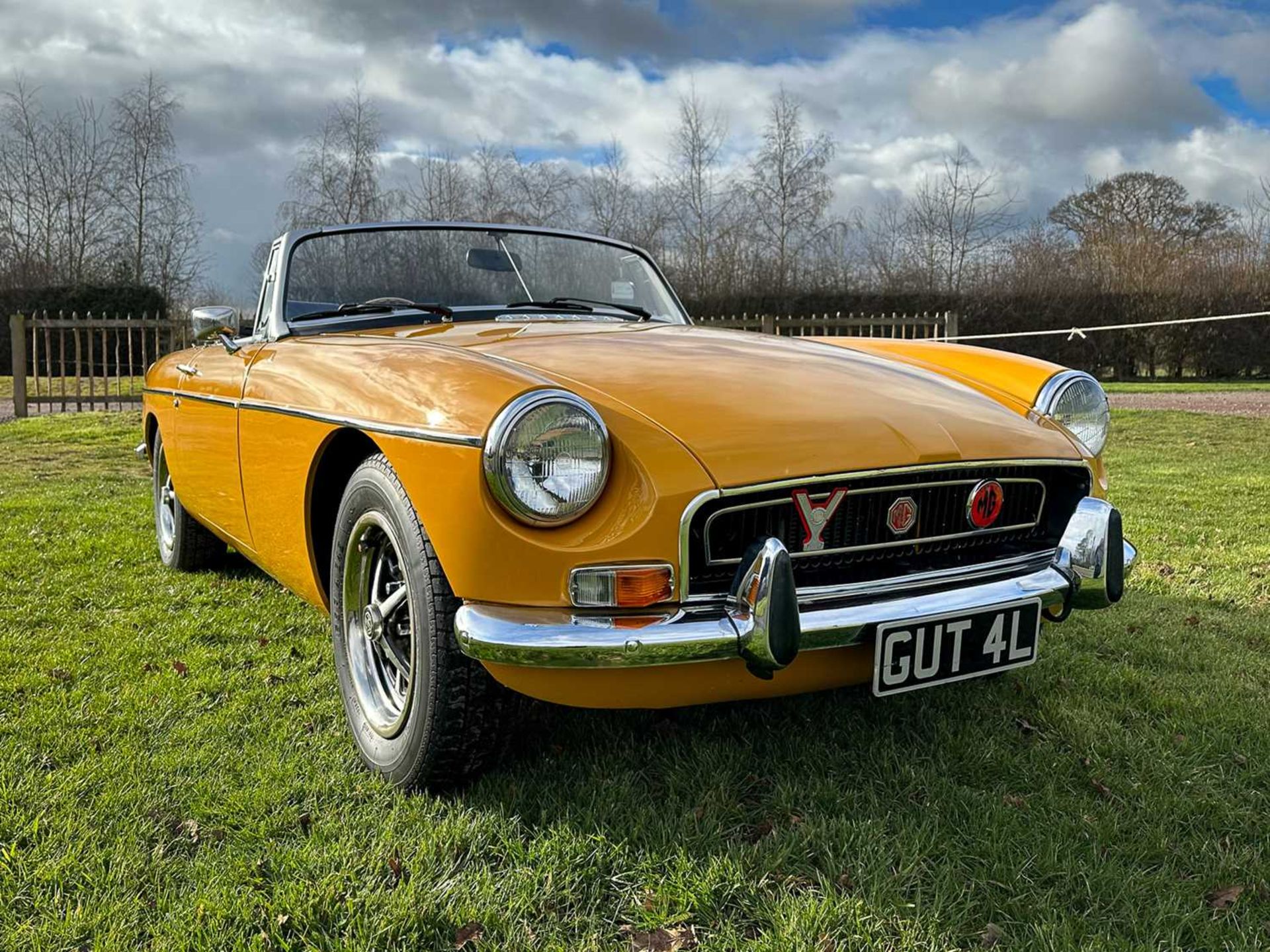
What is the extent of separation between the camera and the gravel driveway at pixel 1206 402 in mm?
12094

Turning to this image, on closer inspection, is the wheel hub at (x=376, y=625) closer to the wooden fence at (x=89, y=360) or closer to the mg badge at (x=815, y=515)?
the mg badge at (x=815, y=515)

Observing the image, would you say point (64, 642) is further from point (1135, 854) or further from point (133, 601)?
point (1135, 854)

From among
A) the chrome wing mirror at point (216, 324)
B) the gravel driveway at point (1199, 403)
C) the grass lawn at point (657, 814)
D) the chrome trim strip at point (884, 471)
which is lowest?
the grass lawn at point (657, 814)

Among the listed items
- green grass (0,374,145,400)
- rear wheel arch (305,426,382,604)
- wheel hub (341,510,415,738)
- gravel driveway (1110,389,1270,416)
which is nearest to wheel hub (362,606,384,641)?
wheel hub (341,510,415,738)

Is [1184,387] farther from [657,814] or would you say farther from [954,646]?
[657,814]

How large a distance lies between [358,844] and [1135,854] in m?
1.56

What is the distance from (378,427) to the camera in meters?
2.12

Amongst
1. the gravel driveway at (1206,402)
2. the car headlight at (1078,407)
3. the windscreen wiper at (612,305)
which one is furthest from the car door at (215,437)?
the gravel driveway at (1206,402)

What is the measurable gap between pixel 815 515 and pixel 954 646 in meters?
0.40

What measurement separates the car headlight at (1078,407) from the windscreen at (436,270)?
1.49 meters

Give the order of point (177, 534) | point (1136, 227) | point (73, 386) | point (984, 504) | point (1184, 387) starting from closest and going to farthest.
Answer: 1. point (984, 504)
2. point (177, 534)
3. point (73, 386)
4. point (1184, 387)
5. point (1136, 227)

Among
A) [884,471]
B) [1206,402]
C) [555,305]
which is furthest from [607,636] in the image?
[1206,402]

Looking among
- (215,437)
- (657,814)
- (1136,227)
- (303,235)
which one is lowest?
(657,814)

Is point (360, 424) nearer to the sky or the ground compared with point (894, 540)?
nearer to the sky
